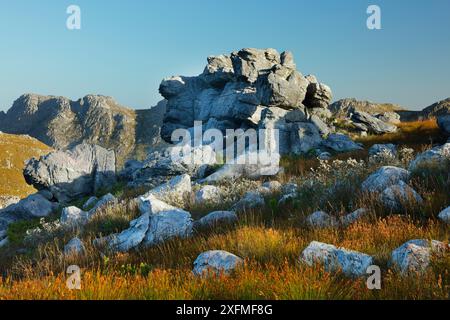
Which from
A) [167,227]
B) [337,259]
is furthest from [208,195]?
[337,259]

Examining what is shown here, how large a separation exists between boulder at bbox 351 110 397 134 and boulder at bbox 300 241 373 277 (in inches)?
836

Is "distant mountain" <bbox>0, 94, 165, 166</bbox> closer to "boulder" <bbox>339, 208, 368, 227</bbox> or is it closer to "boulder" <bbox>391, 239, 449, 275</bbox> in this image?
"boulder" <bbox>339, 208, 368, 227</bbox>

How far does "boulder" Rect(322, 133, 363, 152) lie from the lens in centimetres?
2049

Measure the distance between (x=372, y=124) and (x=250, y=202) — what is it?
1746cm

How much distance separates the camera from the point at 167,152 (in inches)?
838

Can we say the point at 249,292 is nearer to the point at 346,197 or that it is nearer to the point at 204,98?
the point at 346,197

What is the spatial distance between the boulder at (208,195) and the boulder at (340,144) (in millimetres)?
9588

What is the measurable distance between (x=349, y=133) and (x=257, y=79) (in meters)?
7.74

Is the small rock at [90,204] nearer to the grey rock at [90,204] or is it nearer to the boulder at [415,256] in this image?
the grey rock at [90,204]

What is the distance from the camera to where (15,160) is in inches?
2650

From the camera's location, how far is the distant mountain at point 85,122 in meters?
142

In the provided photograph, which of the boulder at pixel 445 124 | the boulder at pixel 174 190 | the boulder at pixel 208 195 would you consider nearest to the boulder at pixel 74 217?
the boulder at pixel 174 190
